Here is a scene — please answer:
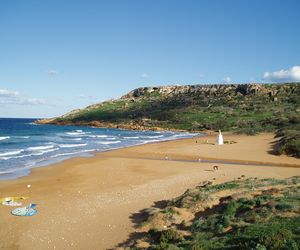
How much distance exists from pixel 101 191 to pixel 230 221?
9.53 meters

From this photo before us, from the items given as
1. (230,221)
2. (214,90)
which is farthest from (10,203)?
(214,90)

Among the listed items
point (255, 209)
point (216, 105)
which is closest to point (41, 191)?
point (255, 209)

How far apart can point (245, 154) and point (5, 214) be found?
85.4 feet

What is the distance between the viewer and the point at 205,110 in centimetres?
10219

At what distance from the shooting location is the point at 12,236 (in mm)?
12219

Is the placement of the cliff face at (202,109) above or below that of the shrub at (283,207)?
above

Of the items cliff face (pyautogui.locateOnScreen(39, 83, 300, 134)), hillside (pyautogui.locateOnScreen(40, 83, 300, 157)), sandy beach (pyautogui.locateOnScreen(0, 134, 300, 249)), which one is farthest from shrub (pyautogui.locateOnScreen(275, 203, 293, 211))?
cliff face (pyautogui.locateOnScreen(39, 83, 300, 134))

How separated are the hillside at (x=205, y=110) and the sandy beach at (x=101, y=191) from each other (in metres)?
38.9

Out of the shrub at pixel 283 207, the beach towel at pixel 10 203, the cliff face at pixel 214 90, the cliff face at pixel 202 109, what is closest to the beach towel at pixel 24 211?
the beach towel at pixel 10 203

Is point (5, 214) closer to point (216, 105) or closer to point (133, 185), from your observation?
point (133, 185)

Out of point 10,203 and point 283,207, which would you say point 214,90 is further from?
point 283,207

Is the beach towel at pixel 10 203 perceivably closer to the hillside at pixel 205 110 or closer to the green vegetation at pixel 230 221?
the green vegetation at pixel 230 221

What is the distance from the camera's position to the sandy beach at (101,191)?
12.3 meters

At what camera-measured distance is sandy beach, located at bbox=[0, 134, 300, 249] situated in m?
12.3
